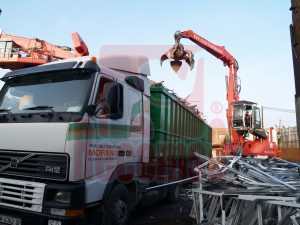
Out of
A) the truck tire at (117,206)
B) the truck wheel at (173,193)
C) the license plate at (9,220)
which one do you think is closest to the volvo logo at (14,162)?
the license plate at (9,220)

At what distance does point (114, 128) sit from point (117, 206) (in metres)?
1.20

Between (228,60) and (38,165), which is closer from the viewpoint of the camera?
(38,165)

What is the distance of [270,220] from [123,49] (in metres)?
3.78

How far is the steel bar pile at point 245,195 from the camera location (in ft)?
14.2

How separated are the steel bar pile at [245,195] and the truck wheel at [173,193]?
2.07 metres

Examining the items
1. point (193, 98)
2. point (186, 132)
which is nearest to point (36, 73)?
point (186, 132)

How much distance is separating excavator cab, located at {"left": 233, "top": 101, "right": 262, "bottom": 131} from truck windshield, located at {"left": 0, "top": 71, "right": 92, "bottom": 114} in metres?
11.1

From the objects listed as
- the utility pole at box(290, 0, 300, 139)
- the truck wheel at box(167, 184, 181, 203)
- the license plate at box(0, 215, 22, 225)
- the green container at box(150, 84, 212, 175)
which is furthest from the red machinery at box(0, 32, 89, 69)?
the utility pole at box(290, 0, 300, 139)

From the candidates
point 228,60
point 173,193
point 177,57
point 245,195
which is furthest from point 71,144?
point 228,60

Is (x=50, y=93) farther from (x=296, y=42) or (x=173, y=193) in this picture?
(x=173, y=193)

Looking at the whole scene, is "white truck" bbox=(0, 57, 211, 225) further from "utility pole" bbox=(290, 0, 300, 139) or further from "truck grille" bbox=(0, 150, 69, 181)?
"utility pole" bbox=(290, 0, 300, 139)

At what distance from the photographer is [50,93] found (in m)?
4.71

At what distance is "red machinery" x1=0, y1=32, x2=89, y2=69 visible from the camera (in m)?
15.0

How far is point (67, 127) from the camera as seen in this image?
13.8ft
